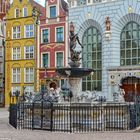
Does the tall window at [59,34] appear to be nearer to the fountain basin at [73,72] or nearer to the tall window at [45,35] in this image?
the tall window at [45,35]

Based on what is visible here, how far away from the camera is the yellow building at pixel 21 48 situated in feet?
173

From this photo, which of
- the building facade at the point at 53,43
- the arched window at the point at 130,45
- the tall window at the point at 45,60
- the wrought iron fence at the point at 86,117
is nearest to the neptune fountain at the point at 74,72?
the wrought iron fence at the point at 86,117

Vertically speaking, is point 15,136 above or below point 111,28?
below

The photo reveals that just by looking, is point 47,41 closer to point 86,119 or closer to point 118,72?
point 118,72

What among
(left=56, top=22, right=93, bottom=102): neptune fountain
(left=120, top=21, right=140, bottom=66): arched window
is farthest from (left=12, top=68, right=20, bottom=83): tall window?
(left=56, top=22, right=93, bottom=102): neptune fountain

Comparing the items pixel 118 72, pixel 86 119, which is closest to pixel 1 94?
pixel 118 72

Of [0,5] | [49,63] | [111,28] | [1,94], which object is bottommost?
[1,94]

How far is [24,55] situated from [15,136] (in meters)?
37.0

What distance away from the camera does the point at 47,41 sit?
51.8 meters

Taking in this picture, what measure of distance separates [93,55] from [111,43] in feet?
9.90

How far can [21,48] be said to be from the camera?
53.9 meters

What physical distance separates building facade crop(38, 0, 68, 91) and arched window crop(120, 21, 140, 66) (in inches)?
283

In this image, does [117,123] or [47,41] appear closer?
[117,123]

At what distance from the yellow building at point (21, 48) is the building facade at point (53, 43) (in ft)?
3.67
